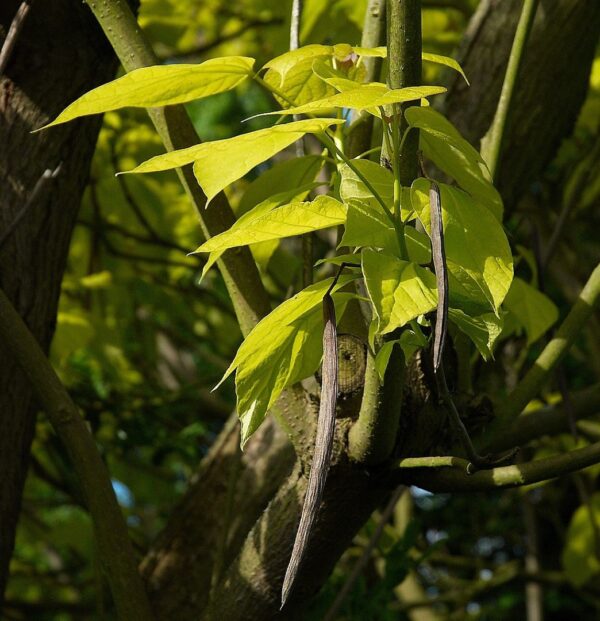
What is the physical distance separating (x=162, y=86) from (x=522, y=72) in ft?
2.89

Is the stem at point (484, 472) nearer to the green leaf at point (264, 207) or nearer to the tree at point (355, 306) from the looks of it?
the tree at point (355, 306)

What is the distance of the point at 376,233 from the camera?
0.61m

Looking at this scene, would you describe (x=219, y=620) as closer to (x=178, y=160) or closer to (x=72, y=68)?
(x=178, y=160)

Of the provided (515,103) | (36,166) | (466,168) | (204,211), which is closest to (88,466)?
(204,211)

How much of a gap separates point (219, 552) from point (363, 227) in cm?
65

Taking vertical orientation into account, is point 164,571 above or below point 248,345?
below

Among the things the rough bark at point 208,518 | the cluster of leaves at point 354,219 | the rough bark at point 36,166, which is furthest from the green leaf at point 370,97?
the rough bark at point 208,518

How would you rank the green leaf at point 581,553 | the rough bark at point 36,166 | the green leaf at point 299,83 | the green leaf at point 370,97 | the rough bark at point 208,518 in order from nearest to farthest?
the green leaf at point 370,97 < the green leaf at point 299,83 < the rough bark at point 36,166 < the rough bark at point 208,518 < the green leaf at point 581,553

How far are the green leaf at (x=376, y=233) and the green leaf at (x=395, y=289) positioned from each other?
1 cm

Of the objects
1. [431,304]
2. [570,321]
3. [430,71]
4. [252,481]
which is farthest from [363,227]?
[430,71]

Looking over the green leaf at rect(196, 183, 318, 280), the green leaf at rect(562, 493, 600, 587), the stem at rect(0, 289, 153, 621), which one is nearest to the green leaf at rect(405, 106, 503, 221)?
the green leaf at rect(196, 183, 318, 280)

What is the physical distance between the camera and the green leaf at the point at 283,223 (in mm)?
598

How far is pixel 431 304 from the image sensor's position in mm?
562

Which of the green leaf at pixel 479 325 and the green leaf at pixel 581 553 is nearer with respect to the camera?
the green leaf at pixel 479 325
